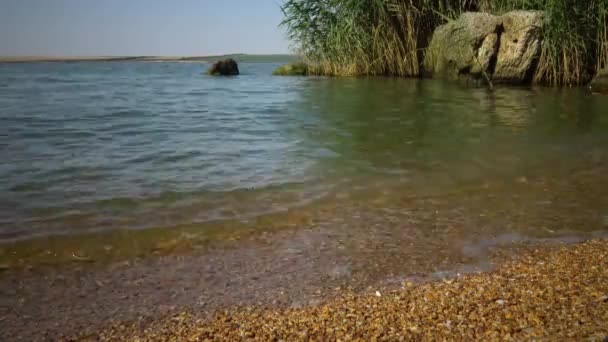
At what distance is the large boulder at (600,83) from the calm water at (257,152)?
878 mm

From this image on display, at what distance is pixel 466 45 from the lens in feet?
47.3

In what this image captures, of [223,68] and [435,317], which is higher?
[223,68]

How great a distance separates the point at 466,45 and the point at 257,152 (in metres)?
10.1

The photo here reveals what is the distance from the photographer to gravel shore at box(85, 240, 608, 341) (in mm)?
2098

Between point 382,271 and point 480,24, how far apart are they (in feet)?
41.6

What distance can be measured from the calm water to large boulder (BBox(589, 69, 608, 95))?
34.6 inches

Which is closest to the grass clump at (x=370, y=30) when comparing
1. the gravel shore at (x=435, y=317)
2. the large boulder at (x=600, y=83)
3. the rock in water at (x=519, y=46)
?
the rock in water at (x=519, y=46)

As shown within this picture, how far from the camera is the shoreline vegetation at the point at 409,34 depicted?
12.4 metres

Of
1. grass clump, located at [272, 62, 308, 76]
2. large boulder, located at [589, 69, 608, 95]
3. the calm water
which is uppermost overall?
grass clump, located at [272, 62, 308, 76]

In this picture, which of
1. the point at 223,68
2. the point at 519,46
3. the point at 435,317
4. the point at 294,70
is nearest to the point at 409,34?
the point at 519,46

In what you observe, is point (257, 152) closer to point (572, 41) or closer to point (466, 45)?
point (572, 41)

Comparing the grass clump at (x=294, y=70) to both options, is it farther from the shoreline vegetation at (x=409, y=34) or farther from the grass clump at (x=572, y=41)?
the grass clump at (x=572, y=41)

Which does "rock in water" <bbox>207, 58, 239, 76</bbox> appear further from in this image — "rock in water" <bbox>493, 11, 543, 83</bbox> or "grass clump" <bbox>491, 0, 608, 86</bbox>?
"grass clump" <bbox>491, 0, 608, 86</bbox>

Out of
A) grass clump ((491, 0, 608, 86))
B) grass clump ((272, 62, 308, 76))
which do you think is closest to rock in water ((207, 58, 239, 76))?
grass clump ((272, 62, 308, 76))
